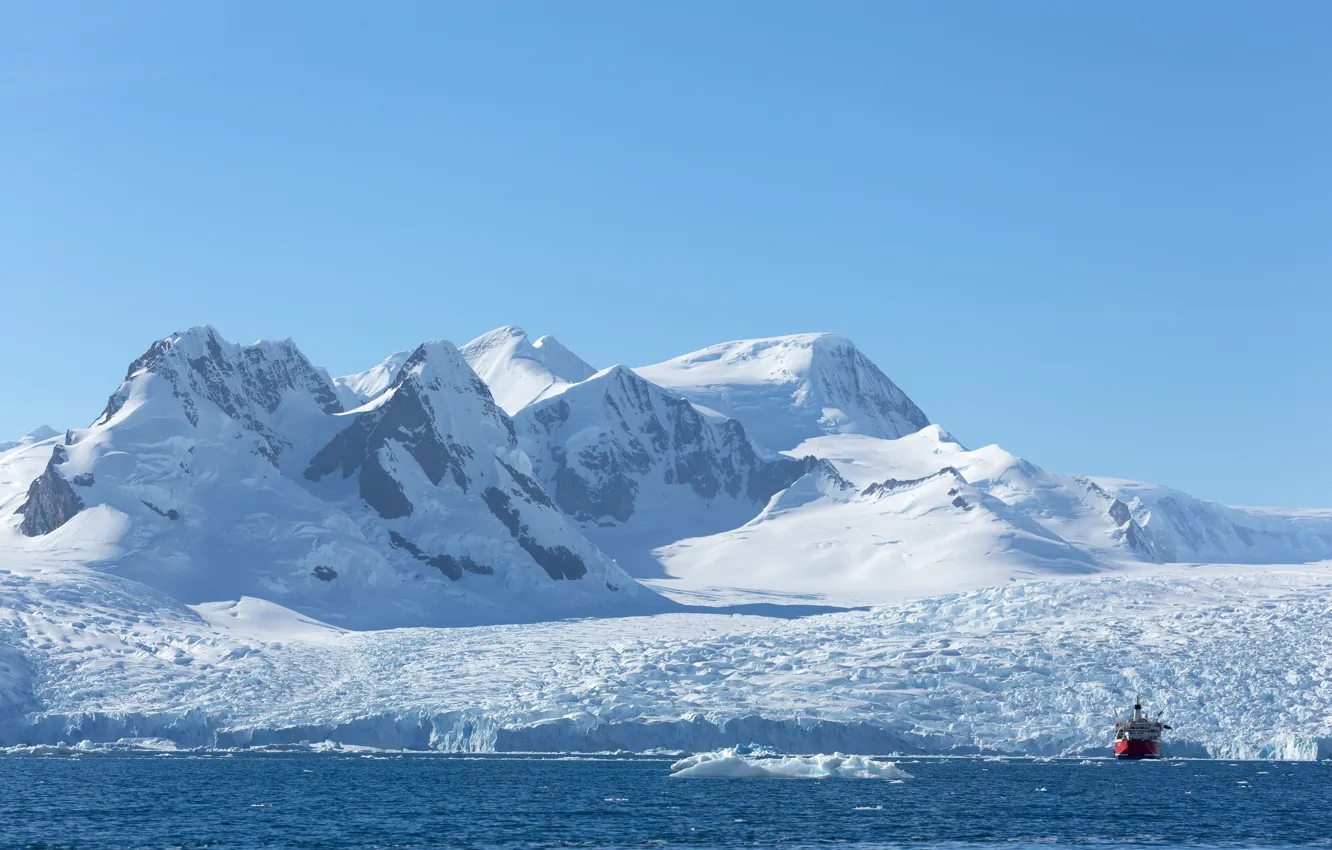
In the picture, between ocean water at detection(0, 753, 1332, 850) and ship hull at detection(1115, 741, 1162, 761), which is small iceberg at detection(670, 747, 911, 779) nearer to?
ocean water at detection(0, 753, 1332, 850)

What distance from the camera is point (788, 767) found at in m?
109

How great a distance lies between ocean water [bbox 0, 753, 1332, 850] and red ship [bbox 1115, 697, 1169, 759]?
3.31 feet

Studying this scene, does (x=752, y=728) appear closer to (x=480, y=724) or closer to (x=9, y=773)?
(x=480, y=724)

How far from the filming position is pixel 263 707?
→ 466 ft

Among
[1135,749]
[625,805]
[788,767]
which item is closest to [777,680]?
[1135,749]

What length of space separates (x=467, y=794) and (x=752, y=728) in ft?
109

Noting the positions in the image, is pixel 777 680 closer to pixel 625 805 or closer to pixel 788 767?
pixel 788 767

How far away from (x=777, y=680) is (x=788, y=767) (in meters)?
28.0

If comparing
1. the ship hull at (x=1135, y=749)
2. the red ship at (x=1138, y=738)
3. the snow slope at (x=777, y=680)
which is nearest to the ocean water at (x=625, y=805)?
the ship hull at (x=1135, y=749)

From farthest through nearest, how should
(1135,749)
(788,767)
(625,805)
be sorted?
(1135,749), (788,767), (625,805)

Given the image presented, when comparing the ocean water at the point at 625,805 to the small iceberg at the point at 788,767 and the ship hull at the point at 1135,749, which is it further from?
the small iceberg at the point at 788,767

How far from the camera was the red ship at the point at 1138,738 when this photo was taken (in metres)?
124

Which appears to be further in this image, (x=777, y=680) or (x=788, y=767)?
(x=777, y=680)

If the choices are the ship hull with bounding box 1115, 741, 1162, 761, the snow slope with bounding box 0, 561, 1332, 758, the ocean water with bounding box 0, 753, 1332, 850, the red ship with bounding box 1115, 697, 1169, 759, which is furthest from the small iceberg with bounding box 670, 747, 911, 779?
the red ship with bounding box 1115, 697, 1169, 759
